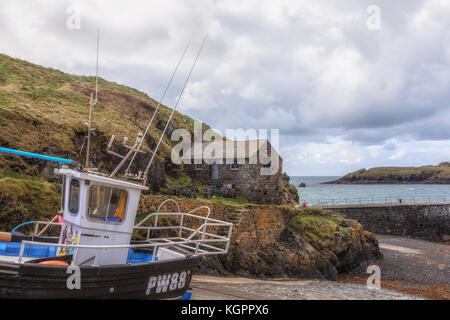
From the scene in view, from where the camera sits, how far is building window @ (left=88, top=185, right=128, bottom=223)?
7.56 m

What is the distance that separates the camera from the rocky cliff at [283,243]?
15.7m

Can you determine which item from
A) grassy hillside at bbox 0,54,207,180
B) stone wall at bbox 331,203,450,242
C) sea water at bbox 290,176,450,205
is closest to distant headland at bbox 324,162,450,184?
sea water at bbox 290,176,450,205

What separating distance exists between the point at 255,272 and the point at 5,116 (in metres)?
14.5

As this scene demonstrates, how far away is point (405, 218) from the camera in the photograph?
38625mm

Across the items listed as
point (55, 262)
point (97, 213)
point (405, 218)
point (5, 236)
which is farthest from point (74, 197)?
point (405, 218)

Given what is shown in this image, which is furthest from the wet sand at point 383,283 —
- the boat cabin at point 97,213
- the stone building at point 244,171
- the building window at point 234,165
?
the building window at point 234,165

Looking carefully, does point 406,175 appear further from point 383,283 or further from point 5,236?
point 5,236

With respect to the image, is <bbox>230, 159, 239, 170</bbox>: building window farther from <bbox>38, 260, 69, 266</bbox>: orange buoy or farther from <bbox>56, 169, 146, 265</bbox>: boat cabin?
<bbox>38, 260, 69, 266</bbox>: orange buoy

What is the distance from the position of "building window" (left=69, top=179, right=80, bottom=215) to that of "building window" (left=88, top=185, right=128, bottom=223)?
0.35 metres

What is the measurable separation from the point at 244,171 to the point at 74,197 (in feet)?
61.5

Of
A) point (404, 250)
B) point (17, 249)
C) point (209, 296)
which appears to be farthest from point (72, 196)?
point (404, 250)

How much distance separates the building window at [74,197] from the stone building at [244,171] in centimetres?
1802

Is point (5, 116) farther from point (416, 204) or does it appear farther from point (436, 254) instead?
point (416, 204)

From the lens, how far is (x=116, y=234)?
26.1 feet
